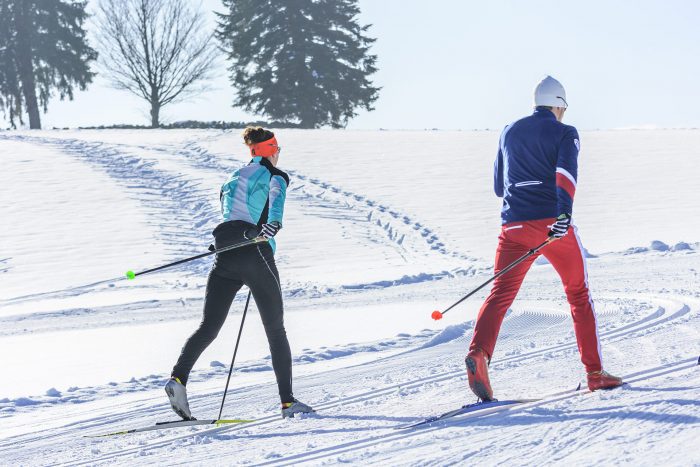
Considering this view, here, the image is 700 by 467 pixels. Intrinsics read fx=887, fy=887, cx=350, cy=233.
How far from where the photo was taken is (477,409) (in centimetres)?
475

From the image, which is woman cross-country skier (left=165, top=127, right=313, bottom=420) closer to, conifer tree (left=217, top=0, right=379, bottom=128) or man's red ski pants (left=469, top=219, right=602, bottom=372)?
man's red ski pants (left=469, top=219, right=602, bottom=372)

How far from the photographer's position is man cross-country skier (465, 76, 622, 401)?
480cm

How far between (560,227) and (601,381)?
0.96m

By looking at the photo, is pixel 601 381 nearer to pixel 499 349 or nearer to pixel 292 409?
pixel 292 409

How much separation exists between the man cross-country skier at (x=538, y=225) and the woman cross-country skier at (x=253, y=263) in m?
1.11

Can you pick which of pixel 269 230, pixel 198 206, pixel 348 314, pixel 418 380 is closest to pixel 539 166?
pixel 269 230

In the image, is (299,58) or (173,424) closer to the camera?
(173,424)

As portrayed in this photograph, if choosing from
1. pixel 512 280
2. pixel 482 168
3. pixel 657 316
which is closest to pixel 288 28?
pixel 482 168

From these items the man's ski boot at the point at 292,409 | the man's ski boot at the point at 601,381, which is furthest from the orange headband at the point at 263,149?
the man's ski boot at the point at 601,381

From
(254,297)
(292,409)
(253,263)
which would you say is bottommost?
Answer: (292,409)

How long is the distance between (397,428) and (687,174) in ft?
62.4

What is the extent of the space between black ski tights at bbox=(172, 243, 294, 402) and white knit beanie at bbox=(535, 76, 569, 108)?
1.75m

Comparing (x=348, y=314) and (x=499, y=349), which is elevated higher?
(x=499, y=349)

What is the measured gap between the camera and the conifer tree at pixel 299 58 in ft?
123
